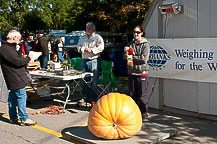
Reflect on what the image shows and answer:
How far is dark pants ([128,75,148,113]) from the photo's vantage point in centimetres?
576

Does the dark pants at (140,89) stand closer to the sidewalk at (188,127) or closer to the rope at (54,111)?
the sidewalk at (188,127)

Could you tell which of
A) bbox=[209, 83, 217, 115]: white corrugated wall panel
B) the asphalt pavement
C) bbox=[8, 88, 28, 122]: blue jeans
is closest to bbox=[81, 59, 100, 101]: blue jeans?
the asphalt pavement

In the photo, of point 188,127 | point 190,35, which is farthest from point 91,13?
point 188,127

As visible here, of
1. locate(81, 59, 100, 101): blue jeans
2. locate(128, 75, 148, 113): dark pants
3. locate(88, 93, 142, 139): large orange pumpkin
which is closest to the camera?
locate(88, 93, 142, 139): large orange pumpkin

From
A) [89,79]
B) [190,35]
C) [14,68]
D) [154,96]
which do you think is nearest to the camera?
[14,68]

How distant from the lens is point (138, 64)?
5.68m

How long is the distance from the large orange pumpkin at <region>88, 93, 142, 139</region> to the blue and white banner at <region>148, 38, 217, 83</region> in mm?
1887

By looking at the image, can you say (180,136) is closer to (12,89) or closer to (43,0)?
(12,89)

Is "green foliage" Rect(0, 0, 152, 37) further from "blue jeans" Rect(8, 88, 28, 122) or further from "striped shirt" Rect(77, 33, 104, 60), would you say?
"blue jeans" Rect(8, 88, 28, 122)

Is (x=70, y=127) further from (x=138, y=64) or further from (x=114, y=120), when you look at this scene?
(x=138, y=64)

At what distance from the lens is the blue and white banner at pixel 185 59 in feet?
18.1

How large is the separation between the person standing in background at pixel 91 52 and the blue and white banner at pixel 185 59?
4.56ft

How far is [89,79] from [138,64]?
2.03m

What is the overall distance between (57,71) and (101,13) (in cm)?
1263
